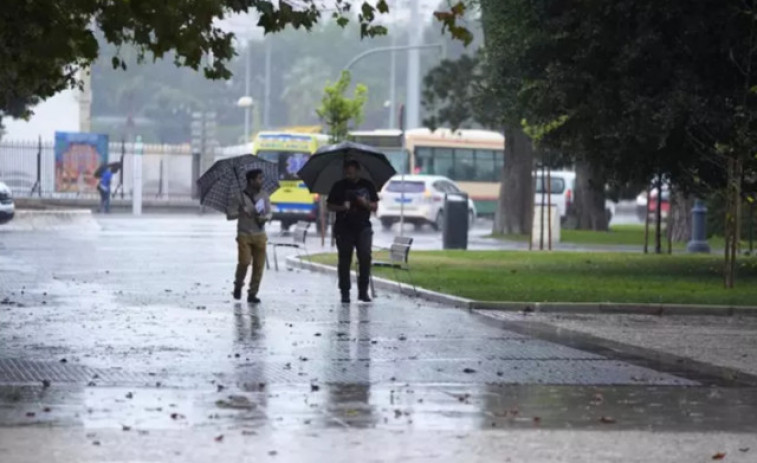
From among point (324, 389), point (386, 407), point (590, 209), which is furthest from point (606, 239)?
point (386, 407)

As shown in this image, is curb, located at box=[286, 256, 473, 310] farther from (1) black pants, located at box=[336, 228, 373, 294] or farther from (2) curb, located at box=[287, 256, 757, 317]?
(1) black pants, located at box=[336, 228, 373, 294]

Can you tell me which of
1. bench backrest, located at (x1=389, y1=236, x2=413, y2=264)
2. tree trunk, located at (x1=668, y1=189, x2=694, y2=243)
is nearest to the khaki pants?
bench backrest, located at (x1=389, y1=236, x2=413, y2=264)

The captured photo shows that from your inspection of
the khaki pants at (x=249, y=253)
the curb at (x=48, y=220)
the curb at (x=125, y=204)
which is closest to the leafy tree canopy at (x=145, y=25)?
the khaki pants at (x=249, y=253)

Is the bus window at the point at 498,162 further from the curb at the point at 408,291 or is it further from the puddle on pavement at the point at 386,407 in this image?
the puddle on pavement at the point at 386,407

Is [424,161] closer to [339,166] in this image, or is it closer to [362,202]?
[339,166]

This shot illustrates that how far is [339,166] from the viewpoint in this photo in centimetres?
2380

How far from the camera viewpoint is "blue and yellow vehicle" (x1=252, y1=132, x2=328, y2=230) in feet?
165

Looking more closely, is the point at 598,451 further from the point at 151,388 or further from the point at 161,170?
the point at 161,170

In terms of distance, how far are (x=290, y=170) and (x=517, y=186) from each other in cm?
715

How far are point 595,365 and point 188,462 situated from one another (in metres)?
6.41

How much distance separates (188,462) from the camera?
380 inches

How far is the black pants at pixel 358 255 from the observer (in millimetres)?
22016

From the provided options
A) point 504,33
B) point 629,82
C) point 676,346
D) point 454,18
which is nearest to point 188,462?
point 454,18

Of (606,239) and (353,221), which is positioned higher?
(353,221)
